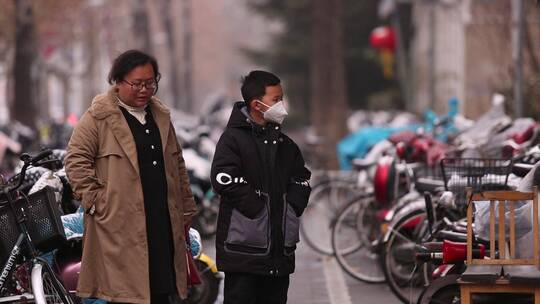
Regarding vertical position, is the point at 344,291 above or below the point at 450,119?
below

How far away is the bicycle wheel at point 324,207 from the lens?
46.7 ft

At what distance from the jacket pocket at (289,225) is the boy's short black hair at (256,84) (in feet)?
1.78

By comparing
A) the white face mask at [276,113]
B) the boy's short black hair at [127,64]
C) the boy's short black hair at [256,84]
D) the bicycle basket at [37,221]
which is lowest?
the bicycle basket at [37,221]

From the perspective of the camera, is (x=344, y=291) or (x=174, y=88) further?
(x=174, y=88)

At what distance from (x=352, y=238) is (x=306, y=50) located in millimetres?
27238

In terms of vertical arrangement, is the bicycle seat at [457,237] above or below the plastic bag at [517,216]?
below

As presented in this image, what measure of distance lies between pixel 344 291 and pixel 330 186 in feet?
13.2

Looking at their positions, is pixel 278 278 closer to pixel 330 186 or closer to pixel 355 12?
pixel 330 186

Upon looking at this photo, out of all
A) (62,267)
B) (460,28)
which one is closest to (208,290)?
(62,267)

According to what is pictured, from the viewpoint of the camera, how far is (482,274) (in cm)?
695

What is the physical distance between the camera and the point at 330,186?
1499cm

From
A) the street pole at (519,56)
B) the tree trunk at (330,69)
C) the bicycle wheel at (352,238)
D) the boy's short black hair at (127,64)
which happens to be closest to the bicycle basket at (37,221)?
the boy's short black hair at (127,64)

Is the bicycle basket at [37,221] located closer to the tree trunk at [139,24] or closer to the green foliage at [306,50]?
the tree trunk at [139,24]

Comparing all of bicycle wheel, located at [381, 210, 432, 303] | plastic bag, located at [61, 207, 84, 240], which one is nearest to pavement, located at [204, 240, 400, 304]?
bicycle wheel, located at [381, 210, 432, 303]
